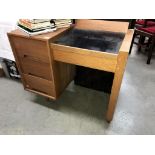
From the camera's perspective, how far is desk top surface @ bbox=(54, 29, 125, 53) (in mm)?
982

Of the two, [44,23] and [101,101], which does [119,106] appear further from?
[44,23]

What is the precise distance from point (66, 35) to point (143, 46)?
160 centimetres

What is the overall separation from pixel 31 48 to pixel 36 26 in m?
0.16

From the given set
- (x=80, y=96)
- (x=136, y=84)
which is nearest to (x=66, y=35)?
(x=80, y=96)

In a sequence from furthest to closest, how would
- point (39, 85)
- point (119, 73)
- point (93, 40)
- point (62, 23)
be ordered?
point (39, 85) → point (62, 23) → point (93, 40) → point (119, 73)

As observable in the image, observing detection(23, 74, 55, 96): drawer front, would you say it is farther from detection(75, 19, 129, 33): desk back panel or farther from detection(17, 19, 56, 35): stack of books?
detection(75, 19, 129, 33): desk back panel

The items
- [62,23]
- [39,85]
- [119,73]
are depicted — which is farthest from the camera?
[39,85]

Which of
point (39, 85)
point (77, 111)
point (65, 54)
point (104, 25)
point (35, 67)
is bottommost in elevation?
point (77, 111)

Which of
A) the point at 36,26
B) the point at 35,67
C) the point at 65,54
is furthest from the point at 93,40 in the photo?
the point at 35,67

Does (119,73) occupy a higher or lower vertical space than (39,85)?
higher

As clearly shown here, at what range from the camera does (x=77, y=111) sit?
4.61 feet

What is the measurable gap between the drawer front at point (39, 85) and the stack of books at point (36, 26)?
0.41 metres

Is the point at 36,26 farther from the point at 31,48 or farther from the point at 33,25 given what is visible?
the point at 31,48

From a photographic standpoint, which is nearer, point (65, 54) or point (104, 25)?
point (65, 54)
